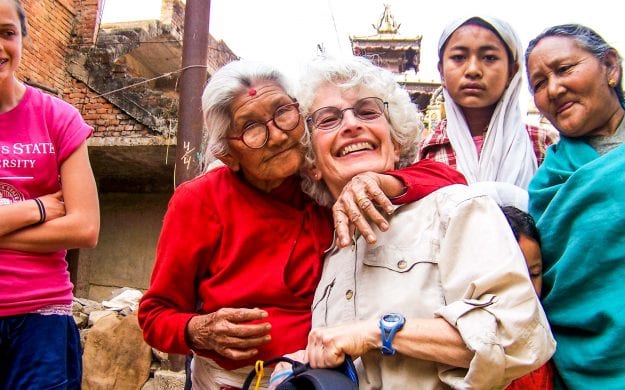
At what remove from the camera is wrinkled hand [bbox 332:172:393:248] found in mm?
1351

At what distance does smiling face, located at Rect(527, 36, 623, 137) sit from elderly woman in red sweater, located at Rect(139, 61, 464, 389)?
19.1 inches

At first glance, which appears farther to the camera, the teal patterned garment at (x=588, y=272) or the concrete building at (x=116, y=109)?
the concrete building at (x=116, y=109)

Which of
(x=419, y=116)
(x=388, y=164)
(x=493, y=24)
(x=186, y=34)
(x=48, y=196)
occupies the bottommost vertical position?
(x=48, y=196)

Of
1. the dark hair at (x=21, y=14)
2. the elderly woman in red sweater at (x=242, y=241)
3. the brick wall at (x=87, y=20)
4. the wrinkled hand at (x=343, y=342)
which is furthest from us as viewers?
the brick wall at (x=87, y=20)

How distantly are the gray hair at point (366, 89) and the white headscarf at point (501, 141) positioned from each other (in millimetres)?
525

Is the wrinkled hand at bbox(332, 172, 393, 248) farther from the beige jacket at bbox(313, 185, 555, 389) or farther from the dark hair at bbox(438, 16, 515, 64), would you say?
the dark hair at bbox(438, 16, 515, 64)

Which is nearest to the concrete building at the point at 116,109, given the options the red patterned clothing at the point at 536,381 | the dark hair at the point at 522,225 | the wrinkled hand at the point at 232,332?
the wrinkled hand at the point at 232,332

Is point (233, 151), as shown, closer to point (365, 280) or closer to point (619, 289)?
point (365, 280)

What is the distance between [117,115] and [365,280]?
26.6 ft

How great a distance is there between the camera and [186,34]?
485 centimetres

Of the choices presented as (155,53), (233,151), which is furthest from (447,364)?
(155,53)

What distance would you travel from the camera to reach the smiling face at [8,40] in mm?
1942

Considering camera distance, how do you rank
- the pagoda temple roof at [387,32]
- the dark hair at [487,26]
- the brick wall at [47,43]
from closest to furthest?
the dark hair at [487,26]
the brick wall at [47,43]
the pagoda temple roof at [387,32]

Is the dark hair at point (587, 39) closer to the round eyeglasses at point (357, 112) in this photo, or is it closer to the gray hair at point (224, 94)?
the round eyeglasses at point (357, 112)
